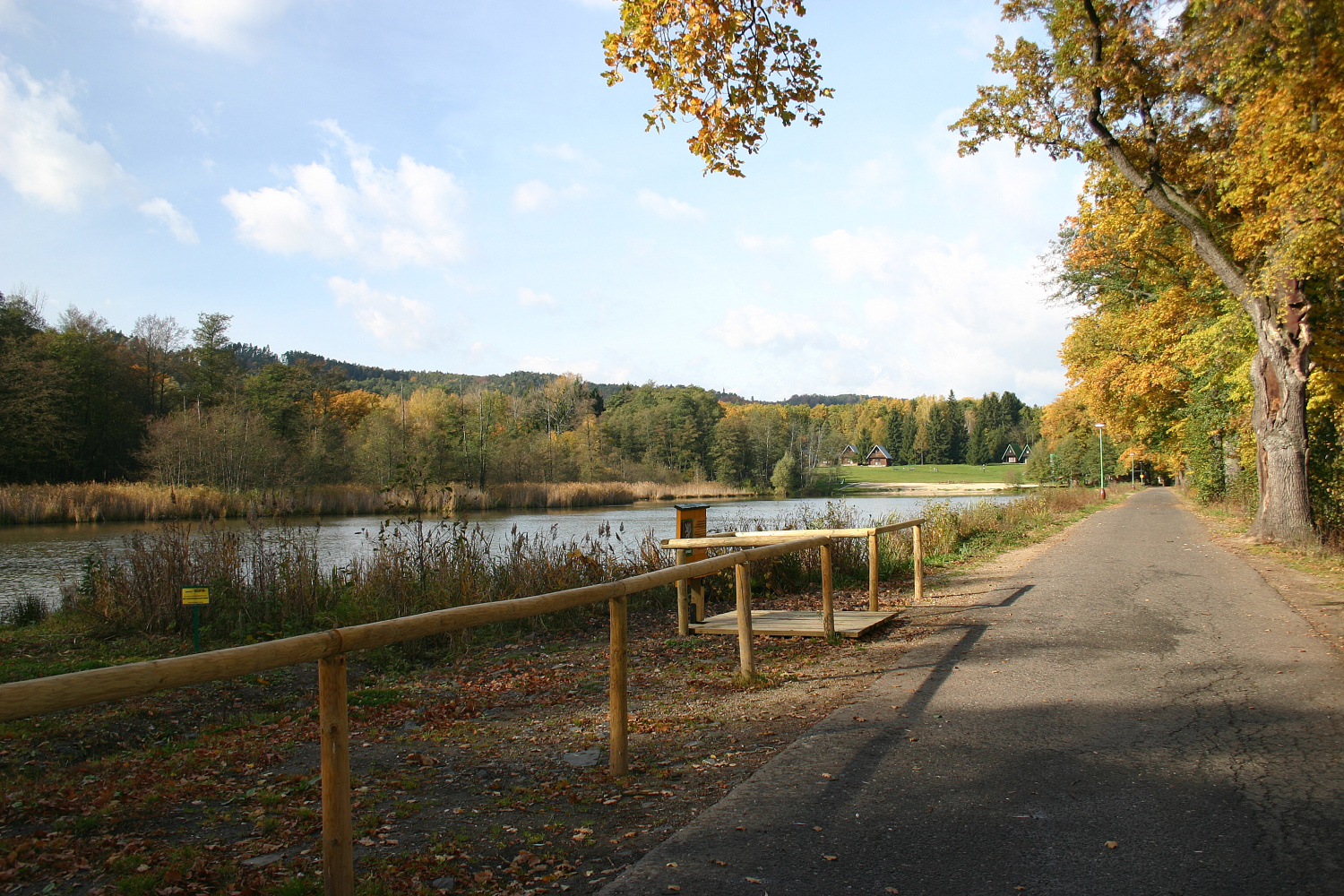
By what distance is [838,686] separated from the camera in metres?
6.12

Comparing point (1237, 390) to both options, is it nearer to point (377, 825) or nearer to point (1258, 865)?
point (1258, 865)

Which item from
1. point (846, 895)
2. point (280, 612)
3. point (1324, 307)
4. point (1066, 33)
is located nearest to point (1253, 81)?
point (1066, 33)

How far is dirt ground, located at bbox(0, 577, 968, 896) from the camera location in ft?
10.7

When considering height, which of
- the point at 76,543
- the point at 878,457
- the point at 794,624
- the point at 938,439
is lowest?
the point at 76,543

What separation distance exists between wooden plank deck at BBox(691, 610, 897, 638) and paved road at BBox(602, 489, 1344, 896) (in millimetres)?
776

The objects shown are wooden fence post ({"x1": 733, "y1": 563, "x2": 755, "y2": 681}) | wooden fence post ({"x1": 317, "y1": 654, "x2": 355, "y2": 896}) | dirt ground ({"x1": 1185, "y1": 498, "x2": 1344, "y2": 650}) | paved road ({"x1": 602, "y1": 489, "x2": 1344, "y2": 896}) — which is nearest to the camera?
wooden fence post ({"x1": 317, "y1": 654, "x2": 355, "y2": 896})

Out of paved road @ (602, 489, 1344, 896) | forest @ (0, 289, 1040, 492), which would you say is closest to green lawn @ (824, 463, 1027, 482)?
forest @ (0, 289, 1040, 492)

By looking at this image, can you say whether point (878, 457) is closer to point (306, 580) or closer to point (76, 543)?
point (76, 543)

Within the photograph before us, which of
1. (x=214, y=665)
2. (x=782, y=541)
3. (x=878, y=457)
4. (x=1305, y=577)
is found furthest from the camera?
(x=878, y=457)

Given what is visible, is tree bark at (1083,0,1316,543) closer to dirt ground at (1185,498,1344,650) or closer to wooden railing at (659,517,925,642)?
dirt ground at (1185,498,1344,650)

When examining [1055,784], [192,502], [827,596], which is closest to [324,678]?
[1055,784]

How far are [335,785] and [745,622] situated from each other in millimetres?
3850

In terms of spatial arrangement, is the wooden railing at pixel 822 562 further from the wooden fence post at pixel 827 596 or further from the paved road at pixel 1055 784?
the paved road at pixel 1055 784

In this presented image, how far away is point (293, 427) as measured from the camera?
185ft
